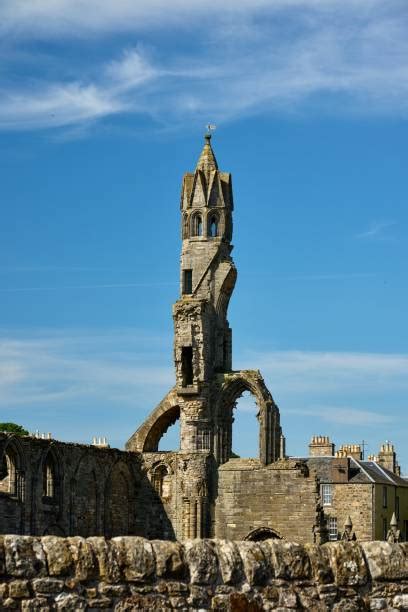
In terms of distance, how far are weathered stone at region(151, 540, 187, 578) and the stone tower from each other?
43.8 metres

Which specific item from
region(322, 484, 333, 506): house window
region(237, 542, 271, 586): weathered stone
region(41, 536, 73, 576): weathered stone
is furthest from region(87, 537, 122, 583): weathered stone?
region(322, 484, 333, 506): house window

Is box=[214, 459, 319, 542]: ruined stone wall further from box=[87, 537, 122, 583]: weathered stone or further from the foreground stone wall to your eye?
box=[87, 537, 122, 583]: weathered stone

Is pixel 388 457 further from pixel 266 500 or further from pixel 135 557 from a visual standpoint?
pixel 135 557

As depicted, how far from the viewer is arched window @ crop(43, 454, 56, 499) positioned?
154ft

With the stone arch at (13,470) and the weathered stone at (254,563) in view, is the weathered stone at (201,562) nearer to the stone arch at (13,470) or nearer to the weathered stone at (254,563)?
the weathered stone at (254,563)

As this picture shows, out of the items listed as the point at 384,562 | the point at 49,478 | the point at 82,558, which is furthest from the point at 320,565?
the point at 49,478

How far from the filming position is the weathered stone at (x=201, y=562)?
838 cm

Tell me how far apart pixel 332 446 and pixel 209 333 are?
18.6 meters

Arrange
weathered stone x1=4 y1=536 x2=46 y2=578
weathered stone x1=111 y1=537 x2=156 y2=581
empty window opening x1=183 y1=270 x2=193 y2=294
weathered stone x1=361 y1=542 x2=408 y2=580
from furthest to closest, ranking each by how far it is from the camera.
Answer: empty window opening x1=183 y1=270 x2=193 y2=294, weathered stone x1=361 y1=542 x2=408 y2=580, weathered stone x1=111 y1=537 x2=156 y2=581, weathered stone x1=4 y1=536 x2=46 y2=578

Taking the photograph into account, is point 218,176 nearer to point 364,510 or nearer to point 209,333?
point 209,333

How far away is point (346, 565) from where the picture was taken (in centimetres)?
888

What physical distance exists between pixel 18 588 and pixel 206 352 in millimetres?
46097

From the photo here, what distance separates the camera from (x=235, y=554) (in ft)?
27.9

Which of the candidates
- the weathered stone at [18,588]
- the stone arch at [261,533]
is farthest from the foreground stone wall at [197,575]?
the stone arch at [261,533]
